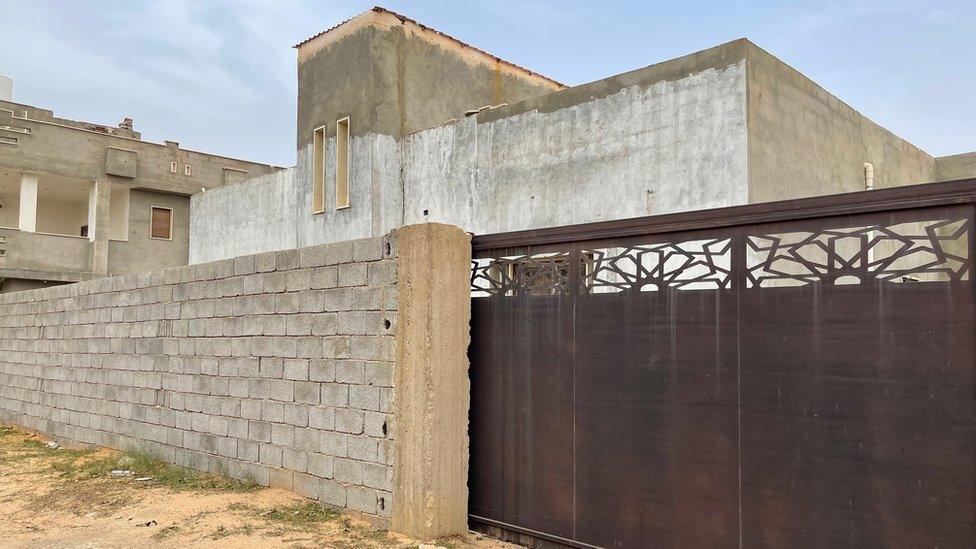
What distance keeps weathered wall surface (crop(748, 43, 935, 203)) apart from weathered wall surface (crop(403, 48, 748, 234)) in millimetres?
267

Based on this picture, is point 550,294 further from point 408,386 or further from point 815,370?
point 815,370

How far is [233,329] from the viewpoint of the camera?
7008 millimetres

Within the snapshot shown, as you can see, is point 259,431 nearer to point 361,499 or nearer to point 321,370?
point 321,370

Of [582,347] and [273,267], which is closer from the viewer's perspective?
[582,347]

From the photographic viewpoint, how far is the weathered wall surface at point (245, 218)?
14.3 m

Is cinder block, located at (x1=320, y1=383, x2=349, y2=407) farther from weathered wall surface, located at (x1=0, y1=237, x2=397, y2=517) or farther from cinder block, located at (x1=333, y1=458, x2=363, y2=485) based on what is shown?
cinder block, located at (x1=333, y1=458, x2=363, y2=485)

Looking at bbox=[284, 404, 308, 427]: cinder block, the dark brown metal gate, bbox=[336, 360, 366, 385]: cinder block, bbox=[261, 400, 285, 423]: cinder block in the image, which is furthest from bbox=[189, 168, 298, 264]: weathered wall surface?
the dark brown metal gate

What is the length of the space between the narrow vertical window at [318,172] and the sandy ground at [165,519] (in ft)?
21.8

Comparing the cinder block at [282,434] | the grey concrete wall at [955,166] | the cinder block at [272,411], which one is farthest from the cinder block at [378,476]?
the grey concrete wall at [955,166]

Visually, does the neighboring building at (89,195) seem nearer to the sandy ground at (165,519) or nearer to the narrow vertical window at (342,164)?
the narrow vertical window at (342,164)

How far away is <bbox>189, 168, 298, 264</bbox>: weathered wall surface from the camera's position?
14.3m

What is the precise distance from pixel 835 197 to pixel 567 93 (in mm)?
6081

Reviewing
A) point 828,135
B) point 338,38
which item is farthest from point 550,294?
point 338,38

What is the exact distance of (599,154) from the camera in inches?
349
